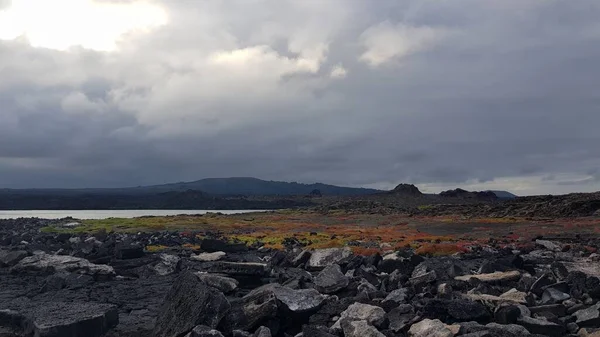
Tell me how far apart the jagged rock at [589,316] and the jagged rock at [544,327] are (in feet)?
2.70

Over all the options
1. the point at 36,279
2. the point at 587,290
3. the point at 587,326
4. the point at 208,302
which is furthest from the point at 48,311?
the point at 587,290

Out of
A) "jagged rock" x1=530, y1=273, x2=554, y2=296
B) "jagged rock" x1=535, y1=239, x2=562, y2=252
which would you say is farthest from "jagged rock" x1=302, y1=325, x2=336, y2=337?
"jagged rock" x1=535, y1=239, x2=562, y2=252

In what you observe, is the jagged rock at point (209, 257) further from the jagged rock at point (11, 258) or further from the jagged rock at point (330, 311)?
the jagged rock at point (330, 311)

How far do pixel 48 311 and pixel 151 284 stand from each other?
5.66m

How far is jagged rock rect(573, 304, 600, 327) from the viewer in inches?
494

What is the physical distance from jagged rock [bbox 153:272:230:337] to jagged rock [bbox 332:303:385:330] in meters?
2.69

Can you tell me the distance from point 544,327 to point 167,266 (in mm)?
15904

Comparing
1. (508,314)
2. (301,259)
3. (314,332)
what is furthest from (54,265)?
(508,314)

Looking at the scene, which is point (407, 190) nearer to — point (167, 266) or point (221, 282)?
point (167, 266)

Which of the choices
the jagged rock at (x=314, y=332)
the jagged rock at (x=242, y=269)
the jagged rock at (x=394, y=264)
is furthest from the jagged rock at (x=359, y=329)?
the jagged rock at (x=394, y=264)

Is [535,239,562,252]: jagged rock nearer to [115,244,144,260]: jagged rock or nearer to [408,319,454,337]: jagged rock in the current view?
[408,319,454,337]: jagged rock

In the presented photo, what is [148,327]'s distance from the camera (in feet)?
48.8

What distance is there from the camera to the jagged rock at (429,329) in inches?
442

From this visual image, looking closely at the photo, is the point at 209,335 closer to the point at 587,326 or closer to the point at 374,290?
the point at 374,290
